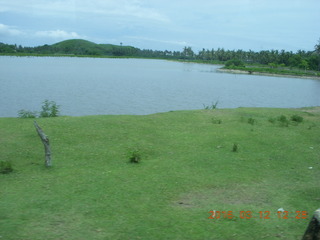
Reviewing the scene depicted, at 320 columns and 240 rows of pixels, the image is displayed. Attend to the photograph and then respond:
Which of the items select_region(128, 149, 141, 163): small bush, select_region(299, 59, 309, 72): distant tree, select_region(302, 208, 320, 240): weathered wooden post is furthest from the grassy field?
select_region(299, 59, 309, 72): distant tree

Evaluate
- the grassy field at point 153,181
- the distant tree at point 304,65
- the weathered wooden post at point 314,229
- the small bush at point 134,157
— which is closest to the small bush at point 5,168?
the grassy field at point 153,181

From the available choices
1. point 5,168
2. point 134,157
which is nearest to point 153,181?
point 134,157

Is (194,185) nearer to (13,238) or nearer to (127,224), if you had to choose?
(127,224)

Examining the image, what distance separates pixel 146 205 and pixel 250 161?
151 inches

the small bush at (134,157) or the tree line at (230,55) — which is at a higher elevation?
the tree line at (230,55)

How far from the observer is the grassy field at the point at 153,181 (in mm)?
4949

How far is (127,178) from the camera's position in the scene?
6.92 meters

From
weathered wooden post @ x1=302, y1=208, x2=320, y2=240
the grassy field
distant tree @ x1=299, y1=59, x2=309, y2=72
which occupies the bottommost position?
the grassy field

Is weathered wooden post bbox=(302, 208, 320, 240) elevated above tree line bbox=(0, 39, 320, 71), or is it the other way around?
tree line bbox=(0, 39, 320, 71)

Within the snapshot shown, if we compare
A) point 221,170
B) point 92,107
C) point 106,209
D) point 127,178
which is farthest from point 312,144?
point 92,107

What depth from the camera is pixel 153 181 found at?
6777 millimetres

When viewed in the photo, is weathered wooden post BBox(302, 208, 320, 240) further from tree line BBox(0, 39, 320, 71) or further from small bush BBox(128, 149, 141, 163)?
tree line BBox(0, 39, 320, 71)

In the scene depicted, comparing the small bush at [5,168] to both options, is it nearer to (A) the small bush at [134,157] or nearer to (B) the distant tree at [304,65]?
(A) the small bush at [134,157]

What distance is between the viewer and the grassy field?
495 cm
